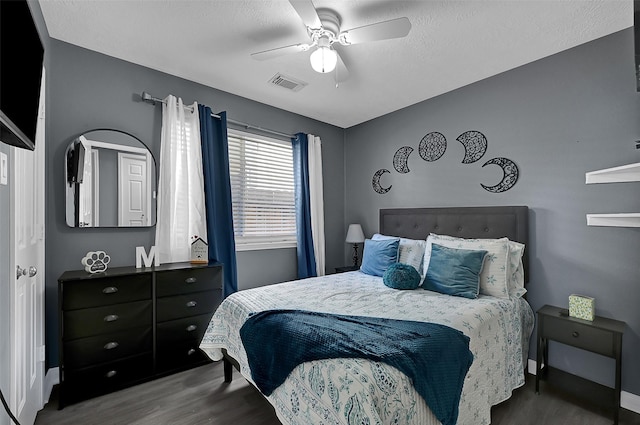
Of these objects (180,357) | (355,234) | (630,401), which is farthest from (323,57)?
(630,401)

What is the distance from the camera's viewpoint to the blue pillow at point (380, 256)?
306cm

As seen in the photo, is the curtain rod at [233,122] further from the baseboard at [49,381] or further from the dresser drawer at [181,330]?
the baseboard at [49,381]

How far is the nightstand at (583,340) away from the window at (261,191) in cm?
265

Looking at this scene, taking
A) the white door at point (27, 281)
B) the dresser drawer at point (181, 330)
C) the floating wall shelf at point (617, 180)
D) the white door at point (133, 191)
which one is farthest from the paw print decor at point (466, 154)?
the white door at point (27, 281)

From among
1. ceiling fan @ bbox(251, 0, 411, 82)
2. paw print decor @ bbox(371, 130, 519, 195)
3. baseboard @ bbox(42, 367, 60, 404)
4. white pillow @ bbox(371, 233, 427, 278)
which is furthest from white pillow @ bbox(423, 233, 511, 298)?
baseboard @ bbox(42, 367, 60, 404)

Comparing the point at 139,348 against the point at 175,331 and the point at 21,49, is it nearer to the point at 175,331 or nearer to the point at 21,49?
the point at 175,331

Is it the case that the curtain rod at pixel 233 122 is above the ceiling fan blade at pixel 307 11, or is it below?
below

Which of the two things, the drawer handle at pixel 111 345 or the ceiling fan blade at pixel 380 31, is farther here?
the drawer handle at pixel 111 345

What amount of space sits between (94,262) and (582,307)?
11.9 feet

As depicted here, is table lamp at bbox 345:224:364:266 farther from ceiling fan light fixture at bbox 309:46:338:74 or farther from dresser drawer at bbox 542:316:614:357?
ceiling fan light fixture at bbox 309:46:338:74

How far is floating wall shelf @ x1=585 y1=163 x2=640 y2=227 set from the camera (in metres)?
1.84

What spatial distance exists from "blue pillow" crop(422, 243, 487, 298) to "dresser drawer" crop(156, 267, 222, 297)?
1.84 metres

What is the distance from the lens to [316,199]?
399 centimetres

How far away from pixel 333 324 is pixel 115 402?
174 centimetres
